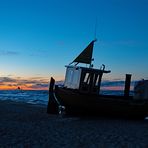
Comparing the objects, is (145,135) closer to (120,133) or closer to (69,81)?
(120,133)

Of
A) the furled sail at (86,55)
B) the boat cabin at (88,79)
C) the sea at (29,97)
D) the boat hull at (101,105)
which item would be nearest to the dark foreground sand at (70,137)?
the boat hull at (101,105)

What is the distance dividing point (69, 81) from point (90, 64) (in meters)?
1.83

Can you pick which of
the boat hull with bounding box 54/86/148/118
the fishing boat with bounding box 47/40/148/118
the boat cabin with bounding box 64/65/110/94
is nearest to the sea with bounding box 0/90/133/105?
the fishing boat with bounding box 47/40/148/118

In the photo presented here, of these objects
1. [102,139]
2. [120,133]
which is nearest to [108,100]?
[120,133]

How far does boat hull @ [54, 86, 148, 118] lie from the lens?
1939cm

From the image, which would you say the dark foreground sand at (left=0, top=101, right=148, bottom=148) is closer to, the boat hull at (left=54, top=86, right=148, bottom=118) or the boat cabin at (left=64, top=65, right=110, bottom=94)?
the boat hull at (left=54, top=86, right=148, bottom=118)

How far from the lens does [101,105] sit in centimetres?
1938

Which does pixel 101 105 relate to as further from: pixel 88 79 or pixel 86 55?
pixel 86 55

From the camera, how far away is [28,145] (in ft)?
34.3

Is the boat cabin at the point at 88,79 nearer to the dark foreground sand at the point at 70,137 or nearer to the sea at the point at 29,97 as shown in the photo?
the dark foreground sand at the point at 70,137

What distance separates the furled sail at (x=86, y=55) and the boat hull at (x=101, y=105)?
2630mm

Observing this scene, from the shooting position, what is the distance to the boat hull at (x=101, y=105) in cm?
1939

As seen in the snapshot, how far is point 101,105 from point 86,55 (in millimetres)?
4015

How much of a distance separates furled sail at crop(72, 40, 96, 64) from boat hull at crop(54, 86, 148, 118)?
2.63 metres
